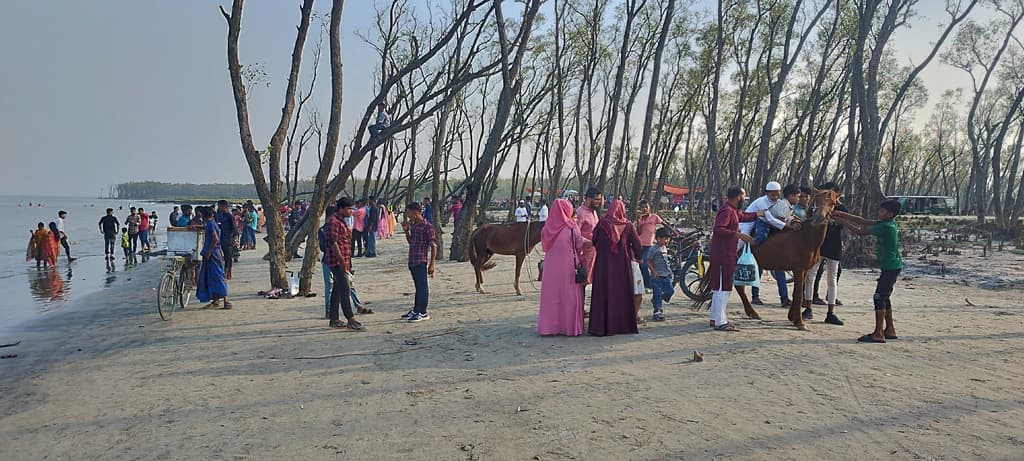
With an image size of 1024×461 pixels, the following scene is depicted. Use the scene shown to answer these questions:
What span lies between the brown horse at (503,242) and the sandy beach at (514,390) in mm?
2569

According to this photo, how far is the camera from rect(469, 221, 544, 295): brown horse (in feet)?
39.4

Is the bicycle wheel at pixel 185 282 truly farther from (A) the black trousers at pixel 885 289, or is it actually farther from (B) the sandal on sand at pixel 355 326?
(A) the black trousers at pixel 885 289

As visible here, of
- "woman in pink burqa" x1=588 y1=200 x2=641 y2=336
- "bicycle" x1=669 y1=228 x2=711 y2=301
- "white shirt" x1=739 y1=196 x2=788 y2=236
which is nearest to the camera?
"woman in pink burqa" x1=588 y1=200 x2=641 y2=336

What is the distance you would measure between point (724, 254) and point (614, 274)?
137 centimetres

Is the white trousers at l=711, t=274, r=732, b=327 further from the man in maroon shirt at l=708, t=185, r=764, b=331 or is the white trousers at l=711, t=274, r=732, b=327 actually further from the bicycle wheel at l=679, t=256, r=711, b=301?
the bicycle wheel at l=679, t=256, r=711, b=301

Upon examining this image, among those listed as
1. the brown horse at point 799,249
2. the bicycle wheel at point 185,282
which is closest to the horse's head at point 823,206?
the brown horse at point 799,249

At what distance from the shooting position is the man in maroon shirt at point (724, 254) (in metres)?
7.81

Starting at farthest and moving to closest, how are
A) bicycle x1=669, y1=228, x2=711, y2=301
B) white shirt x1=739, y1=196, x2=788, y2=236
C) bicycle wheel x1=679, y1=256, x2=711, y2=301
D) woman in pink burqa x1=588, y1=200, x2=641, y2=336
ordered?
1. bicycle x1=669, y1=228, x2=711, y2=301
2. bicycle wheel x1=679, y1=256, x2=711, y2=301
3. white shirt x1=739, y1=196, x2=788, y2=236
4. woman in pink burqa x1=588, y1=200, x2=641, y2=336

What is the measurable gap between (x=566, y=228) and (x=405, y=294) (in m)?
4.99

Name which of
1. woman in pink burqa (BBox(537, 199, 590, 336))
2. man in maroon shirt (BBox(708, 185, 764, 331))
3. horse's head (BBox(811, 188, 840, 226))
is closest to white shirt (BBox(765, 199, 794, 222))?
horse's head (BBox(811, 188, 840, 226))

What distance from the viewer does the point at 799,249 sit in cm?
815

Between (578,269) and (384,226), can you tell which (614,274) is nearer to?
(578,269)

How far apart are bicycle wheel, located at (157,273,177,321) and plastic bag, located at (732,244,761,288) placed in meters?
7.92

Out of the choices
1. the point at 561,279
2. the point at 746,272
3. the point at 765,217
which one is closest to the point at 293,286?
the point at 561,279
